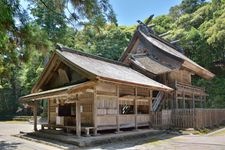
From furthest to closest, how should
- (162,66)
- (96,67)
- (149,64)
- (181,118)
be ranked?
(149,64) < (162,66) < (181,118) < (96,67)

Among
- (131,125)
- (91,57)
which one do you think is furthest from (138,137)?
(91,57)

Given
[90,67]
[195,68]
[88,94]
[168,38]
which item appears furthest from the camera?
[168,38]

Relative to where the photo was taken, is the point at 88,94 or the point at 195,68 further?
the point at 195,68

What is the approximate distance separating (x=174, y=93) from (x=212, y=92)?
40.9 feet

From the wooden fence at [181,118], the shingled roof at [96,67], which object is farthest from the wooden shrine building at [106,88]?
the wooden fence at [181,118]

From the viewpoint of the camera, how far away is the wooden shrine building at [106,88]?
14.9 meters

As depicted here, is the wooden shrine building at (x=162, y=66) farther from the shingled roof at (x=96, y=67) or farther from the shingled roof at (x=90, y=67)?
the shingled roof at (x=96, y=67)

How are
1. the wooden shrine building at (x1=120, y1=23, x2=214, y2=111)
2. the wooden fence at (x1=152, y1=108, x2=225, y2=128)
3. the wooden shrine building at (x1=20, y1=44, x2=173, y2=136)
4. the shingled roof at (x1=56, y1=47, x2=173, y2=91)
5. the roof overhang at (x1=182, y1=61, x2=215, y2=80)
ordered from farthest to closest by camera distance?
the roof overhang at (x1=182, y1=61, x2=215, y2=80)
the wooden shrine building at (x1=120, y1=23, x2=214, y2=111)
the wooden fence at (x1=152, y1=108, x2=225, y2=128)
the shingled roof at (x1=56, y1=47, x2=173, y2=91)
the wooden shrine building at (x1=20, y1=44, x2=173, y2=136)

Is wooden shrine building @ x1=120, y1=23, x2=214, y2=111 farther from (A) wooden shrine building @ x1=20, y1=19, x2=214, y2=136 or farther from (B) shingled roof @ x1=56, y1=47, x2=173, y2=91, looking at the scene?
(B) shingled roof @ x1=56, y1=47, x2=173, y2=91

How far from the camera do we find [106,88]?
51.4 feet

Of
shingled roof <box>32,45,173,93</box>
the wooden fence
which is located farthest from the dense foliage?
the wooden fence

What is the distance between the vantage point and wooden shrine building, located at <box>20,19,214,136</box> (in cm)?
1488

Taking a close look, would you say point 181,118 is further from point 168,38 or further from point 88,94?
point 168,38

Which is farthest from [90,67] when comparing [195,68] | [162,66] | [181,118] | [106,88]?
[195,68]
